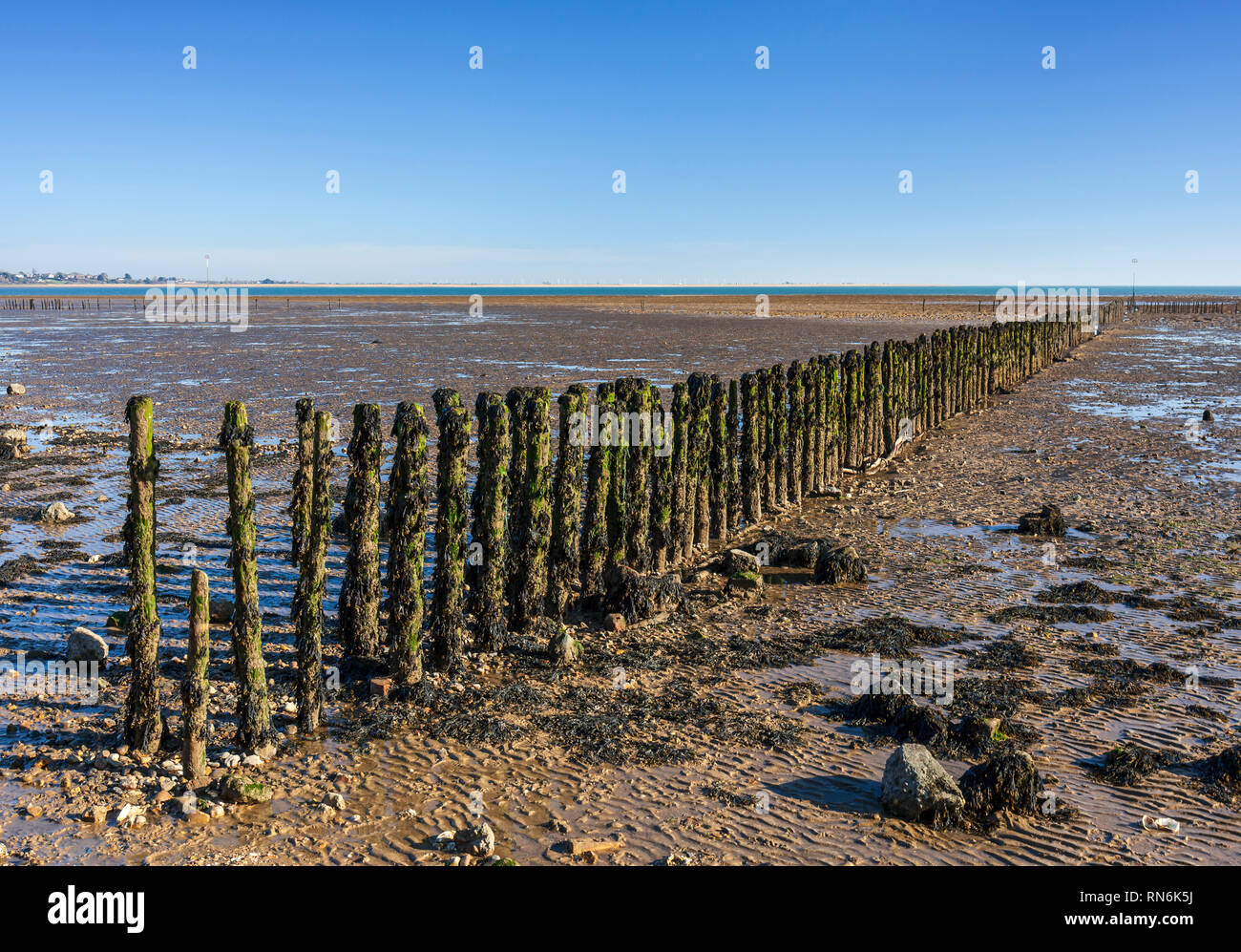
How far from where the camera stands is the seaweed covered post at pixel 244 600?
691cm

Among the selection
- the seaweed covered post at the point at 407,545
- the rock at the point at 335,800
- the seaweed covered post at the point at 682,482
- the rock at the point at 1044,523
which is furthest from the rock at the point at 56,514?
the rock at the point at 1044,523

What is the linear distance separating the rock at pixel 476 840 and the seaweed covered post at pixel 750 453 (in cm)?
866

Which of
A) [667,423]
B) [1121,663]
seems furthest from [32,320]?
[1121,663]

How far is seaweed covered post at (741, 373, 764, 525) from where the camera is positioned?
13734 millimetres

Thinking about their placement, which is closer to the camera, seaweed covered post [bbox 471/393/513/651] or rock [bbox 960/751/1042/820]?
rock [bbox 960/751/1042/820]

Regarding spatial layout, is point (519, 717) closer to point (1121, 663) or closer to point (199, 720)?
point (199, 720)

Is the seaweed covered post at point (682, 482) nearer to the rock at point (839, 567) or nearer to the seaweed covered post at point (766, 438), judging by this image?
the rock at point (839, 567)

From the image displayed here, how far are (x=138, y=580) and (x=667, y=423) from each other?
649cm

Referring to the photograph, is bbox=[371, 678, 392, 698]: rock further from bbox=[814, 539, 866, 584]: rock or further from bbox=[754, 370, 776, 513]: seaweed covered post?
bbox=[754, 370, 776, 513]: seaweed covered post

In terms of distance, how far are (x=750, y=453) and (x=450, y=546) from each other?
640cm

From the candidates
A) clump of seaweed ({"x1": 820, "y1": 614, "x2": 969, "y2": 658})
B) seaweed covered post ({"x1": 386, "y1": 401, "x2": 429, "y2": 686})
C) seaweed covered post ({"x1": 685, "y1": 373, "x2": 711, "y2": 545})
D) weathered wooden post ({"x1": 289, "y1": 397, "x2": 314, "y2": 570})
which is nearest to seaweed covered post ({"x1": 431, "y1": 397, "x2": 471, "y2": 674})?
seaweed covered post ({"x1": 386, "y1": 401, "x2": 429, "y2": 686})

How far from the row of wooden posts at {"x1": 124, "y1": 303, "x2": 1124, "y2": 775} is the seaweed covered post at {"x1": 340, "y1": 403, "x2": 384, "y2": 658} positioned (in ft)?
0.06
